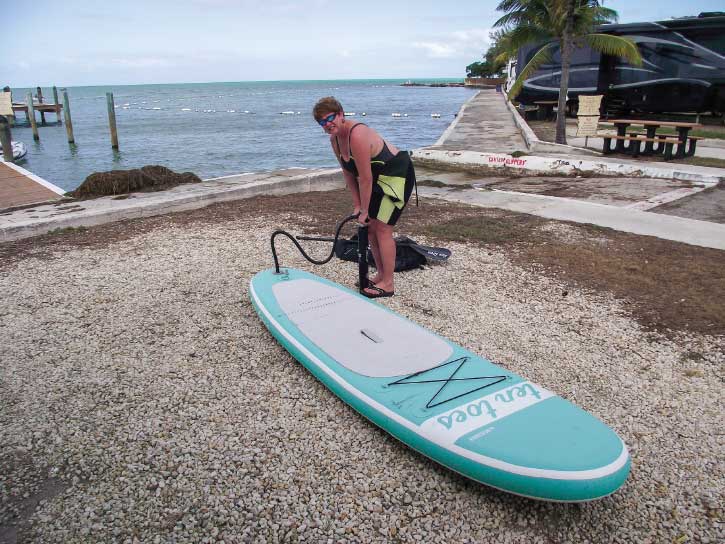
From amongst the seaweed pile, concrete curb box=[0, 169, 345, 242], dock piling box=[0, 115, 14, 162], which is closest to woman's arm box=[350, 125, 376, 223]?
concrete curb box=[0, 169, 345, 242]

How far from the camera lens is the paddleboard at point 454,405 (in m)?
2.47

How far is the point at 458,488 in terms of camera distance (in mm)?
2758

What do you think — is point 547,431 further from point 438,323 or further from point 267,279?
point 267,279

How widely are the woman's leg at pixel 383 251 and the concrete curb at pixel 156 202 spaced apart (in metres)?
4.78

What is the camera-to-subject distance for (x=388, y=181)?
468 cm

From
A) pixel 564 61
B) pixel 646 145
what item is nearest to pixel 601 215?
pixel 646 145

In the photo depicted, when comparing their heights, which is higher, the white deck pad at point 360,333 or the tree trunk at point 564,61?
the tree trunk at point 564,61

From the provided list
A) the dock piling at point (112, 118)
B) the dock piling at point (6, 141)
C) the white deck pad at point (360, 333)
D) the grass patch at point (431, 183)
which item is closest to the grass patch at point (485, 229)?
the grass patch at point (431, 183)

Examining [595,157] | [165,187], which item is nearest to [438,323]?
[165,187]

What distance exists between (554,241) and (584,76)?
1943cm

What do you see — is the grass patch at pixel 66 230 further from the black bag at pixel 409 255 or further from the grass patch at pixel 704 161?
the grass patch at pixel 704 161

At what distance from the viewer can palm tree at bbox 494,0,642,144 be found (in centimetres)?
1530

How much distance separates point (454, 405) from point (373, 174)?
243cm

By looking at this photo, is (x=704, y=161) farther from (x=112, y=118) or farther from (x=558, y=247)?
(x=112, y=118)
